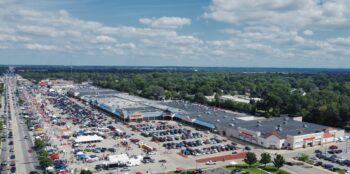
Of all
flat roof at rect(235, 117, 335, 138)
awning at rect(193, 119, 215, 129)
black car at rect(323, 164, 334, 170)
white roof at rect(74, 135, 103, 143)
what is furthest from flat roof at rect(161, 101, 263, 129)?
white roof at rect(74, 135, 103, 143)

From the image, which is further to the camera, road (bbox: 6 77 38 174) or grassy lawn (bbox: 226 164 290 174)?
road (bbox: 6 77 38 174)

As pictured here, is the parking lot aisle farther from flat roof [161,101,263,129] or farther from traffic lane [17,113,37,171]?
flat roof [161,101,263,129]

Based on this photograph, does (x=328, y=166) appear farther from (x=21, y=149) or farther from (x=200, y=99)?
(x=200, y=99)

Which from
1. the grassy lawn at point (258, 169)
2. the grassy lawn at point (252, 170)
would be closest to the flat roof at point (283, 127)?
the grassy lawn at point (258, 169)

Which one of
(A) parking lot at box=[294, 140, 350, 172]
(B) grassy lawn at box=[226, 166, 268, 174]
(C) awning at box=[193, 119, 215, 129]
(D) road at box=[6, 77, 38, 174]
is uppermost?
(C) awning at box=[193, 119, 215, 129]

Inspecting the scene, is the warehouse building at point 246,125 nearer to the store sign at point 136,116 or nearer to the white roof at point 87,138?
the store sign at point 136,116

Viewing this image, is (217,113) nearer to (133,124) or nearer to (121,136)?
(133,124)

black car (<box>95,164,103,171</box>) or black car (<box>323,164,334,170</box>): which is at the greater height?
black car (<box>323,164,334,170</box>)

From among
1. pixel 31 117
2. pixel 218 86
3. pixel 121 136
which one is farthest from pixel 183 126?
pixel 218 86
